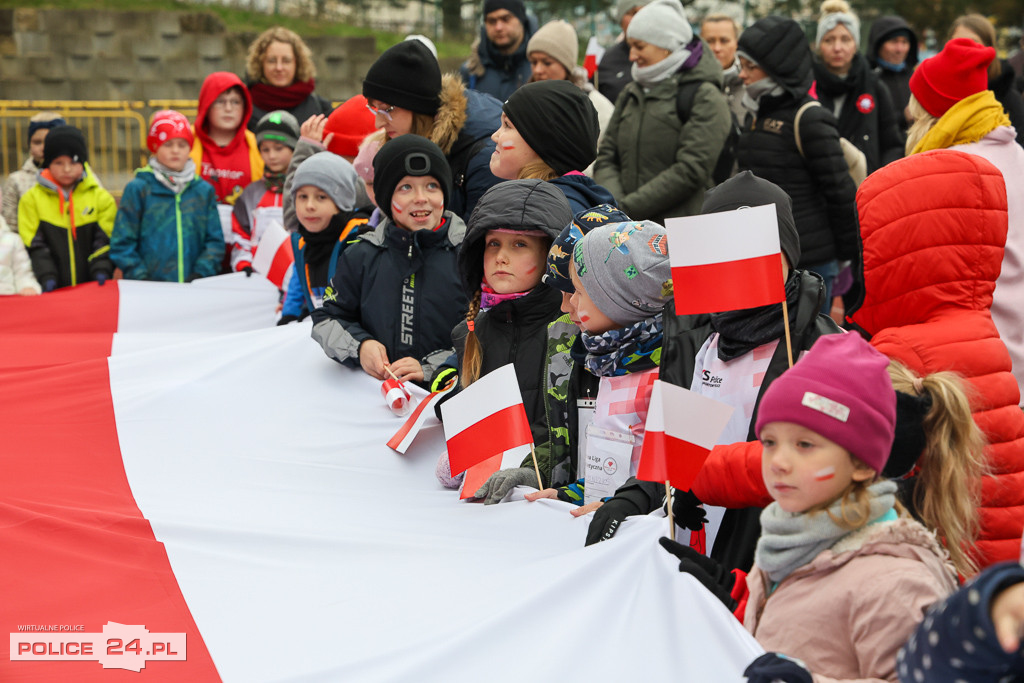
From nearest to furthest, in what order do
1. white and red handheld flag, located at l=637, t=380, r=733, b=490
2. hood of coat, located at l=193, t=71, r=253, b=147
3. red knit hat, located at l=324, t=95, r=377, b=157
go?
white and red handheld flag, located at l=637, t=380, r=733, b=490, red knit hat, located at l=324, t=95, r=377, b=157, hood of coat, located at l=193, t=71, r=253, b=147

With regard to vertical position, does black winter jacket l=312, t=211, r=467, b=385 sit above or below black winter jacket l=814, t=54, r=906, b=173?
below

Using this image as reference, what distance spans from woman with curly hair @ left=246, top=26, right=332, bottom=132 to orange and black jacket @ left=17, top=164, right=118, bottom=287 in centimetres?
140

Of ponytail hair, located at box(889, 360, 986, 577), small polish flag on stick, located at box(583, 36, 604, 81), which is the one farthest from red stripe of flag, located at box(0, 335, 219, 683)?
small polish flag on stick, located at box(583, 36, 604, 81)

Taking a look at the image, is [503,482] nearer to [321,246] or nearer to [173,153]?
[321,246]

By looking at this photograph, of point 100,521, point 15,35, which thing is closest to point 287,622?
point 100,521

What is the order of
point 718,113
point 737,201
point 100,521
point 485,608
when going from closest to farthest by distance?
point 485,608
point 737,201
point 100,521
point 718,113

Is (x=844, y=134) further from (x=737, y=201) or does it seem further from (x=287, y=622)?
(x=287, y=622)

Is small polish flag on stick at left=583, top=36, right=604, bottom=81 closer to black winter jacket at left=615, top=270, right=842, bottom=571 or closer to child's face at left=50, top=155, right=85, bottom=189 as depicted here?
child's face at left=50, top=155, right=85, bottom=189

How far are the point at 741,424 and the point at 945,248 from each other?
0.82m

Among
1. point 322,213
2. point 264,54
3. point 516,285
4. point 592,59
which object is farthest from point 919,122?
point 264,54

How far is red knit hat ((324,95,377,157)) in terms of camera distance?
22.6 ft

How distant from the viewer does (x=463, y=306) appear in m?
4.72

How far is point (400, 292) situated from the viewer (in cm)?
473

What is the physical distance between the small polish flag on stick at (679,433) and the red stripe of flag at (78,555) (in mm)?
1160
